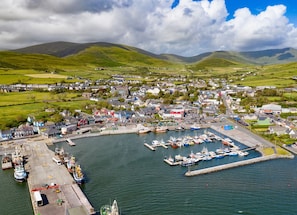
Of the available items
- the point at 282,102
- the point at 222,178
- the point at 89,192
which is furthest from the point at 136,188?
the point at 282,102

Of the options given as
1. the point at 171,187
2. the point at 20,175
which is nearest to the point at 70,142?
the point at 20,175

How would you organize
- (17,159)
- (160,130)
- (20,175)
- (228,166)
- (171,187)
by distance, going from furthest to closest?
(160,130) < (17,159) < (228,166) < (20,175) < (171,187)

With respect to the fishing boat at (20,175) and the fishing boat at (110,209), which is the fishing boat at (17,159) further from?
the fishing boat at (110,209)

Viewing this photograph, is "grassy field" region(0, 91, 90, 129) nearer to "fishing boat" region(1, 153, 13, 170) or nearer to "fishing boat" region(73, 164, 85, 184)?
"fishing boat" region(1, 153, 13, 170)

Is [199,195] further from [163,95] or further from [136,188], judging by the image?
[163,95]

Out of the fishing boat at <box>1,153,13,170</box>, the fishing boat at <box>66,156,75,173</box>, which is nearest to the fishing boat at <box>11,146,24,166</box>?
the fishing boat at <box>1,153,13,170</box>

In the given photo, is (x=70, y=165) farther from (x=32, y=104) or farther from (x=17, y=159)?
(x=32, y=104)

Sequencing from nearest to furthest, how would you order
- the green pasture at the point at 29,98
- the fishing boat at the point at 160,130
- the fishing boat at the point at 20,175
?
the fishing boat at the point at 20,175 → the fishing boat at the point at 160,130 → the green pasture at the point at 29,98

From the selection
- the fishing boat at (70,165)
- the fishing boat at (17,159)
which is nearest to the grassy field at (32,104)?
the fishing boat at (17,159)
